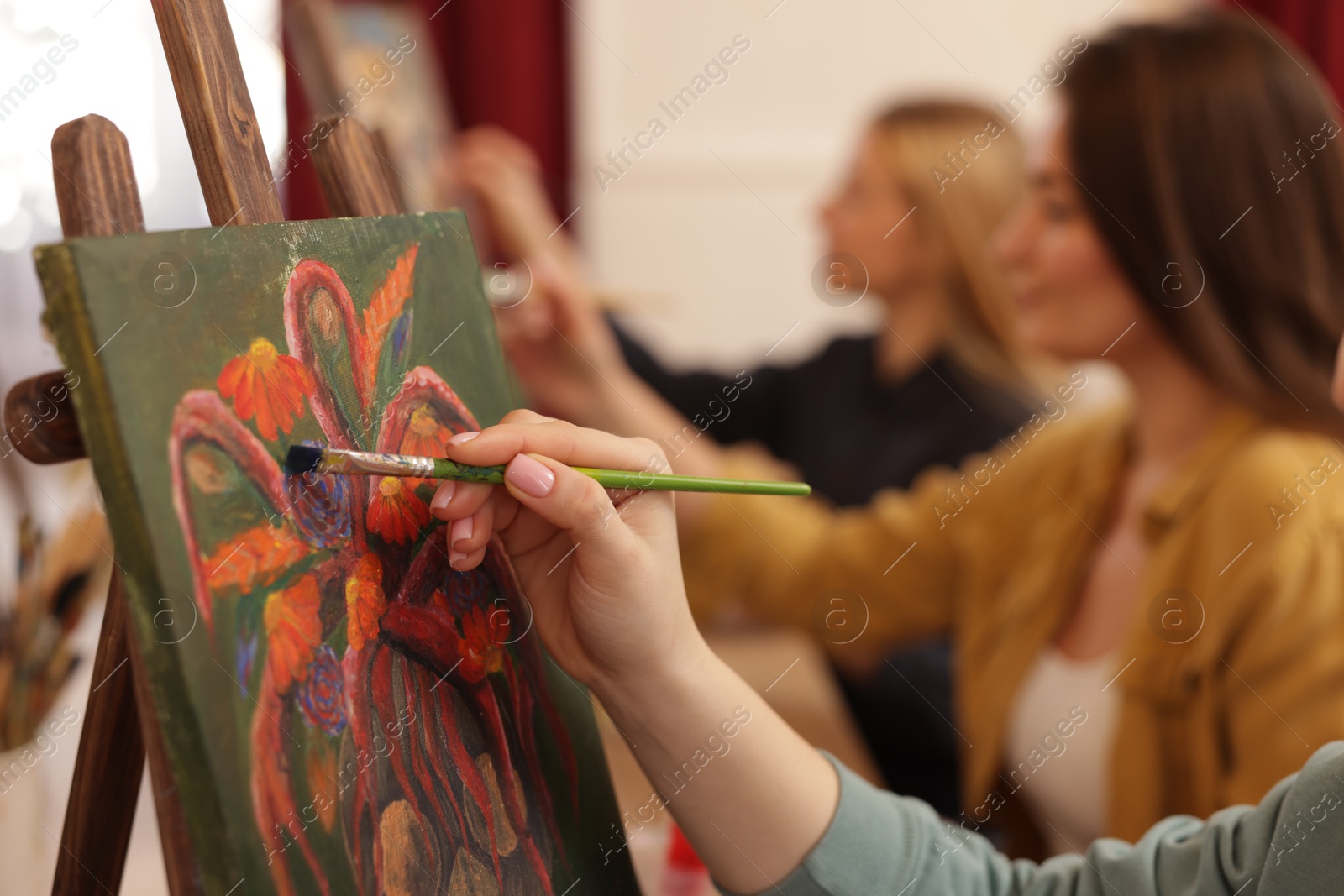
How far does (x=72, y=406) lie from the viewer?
0.43 m

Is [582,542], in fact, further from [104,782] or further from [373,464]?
[104,782]

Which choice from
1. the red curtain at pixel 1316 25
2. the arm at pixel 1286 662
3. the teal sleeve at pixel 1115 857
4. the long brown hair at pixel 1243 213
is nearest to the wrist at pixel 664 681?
the teal sleeve at pixel 1115 857

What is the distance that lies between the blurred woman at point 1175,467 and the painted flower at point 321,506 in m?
0.73

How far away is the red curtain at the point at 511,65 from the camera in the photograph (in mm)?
2672

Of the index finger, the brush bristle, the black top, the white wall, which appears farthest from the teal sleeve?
the white wall

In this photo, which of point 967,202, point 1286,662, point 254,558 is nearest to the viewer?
point 254,558

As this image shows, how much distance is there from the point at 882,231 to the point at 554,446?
147 centimetres

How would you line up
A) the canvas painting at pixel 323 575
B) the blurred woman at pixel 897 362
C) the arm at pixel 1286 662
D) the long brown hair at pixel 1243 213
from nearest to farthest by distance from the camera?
1. the canvas painting at pixel 323 575
2. the arm at pixel 1286 662
3. the long brown hair at pixel 1243 213
4. the blurred woman at pixel 897 362

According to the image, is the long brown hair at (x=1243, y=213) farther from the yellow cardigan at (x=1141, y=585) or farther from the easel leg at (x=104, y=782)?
the easel leg at (x=104, y=782)

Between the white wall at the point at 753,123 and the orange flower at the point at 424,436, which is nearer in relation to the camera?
the orange flower at the point at 424,436

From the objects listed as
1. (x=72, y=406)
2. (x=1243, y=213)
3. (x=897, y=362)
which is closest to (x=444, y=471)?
(x=72, y=406)

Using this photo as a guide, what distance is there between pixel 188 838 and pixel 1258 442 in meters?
0.91

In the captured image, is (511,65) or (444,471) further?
(511,65)

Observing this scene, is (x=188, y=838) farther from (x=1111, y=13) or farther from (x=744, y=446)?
(x=1111, y=13)
